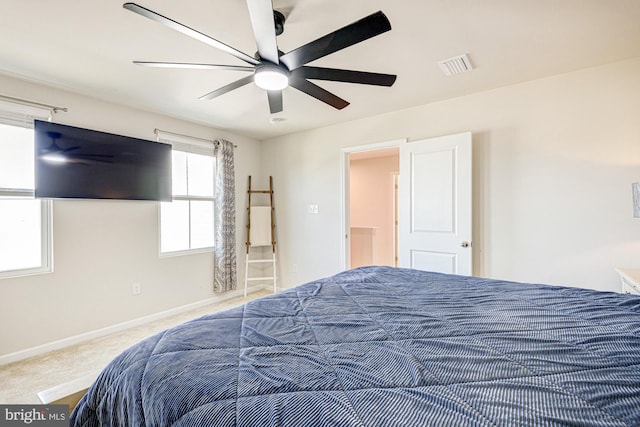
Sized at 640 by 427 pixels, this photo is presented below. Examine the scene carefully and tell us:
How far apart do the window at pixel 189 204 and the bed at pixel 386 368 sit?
2786mm

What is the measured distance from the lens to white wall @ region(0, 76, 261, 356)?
8.83ft

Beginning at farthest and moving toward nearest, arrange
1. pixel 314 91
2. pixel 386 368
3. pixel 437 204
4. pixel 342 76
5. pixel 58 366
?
pixel 437 204, pixel 58 366, pixel 314 91, pixel 342 76, pixel 386 368

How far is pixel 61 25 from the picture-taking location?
1895 mm

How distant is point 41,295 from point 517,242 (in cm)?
454

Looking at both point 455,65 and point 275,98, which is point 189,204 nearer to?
point 275,98

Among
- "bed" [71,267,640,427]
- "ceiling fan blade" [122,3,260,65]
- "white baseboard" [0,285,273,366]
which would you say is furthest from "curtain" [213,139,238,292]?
"bed" [71,267,640,427]

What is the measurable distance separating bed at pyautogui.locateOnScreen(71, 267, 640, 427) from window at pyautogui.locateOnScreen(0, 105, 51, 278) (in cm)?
241

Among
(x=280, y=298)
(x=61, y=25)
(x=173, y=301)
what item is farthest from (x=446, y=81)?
(x=173, y=301)

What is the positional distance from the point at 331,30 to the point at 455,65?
3.67ft

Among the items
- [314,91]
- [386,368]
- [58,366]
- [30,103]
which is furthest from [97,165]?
[386,368]

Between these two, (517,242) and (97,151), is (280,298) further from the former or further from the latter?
(97,151)

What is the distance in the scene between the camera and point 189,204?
402 cm

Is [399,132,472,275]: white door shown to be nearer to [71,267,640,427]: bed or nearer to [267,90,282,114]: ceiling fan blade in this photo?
[71,267,640,427]: bed

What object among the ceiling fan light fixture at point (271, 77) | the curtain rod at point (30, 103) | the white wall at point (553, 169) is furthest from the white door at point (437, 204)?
the curtain rod at point (30, 103)
